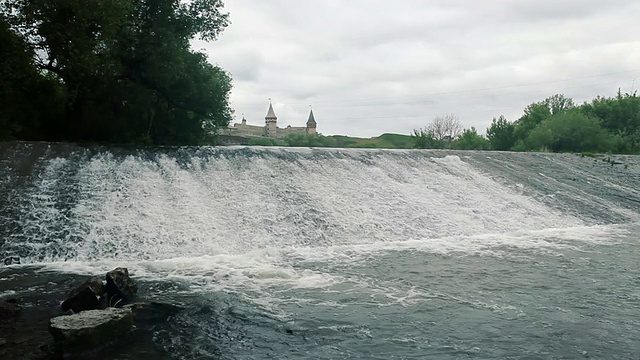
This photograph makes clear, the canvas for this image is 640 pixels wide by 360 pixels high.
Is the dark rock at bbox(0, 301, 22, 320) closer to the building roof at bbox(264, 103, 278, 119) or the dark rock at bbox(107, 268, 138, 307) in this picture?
the dark rock at bbox(107, 268, 138, 307)

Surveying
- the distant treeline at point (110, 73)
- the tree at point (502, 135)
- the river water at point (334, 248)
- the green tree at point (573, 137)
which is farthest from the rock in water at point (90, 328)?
the tree at point (502, 135)

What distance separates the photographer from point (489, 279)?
887cm

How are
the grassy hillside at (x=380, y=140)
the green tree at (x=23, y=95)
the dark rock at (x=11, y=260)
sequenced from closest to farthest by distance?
1. the dark rock at (x=11, y=260)
2. the green tree at (x=23, y=95)
3. the grassy hillside at (x=380, y=140)

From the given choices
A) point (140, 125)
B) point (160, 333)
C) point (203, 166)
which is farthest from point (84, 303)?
point (140, 125)

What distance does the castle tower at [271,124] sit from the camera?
82825mm

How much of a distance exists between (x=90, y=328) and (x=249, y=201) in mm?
7683

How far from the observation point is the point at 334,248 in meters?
11.5

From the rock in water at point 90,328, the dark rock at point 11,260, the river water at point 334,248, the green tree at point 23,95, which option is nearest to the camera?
the rock in water at point 90,328

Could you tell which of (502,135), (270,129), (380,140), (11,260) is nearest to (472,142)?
(502,135)

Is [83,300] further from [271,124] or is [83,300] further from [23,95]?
[271,124]

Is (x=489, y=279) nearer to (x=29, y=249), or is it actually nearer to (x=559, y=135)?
(x=29, y=249)

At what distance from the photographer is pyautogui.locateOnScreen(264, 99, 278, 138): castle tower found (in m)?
82.8

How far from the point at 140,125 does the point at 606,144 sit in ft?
119

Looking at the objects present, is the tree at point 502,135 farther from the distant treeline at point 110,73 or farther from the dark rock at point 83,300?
the dark rock at point 83,300
